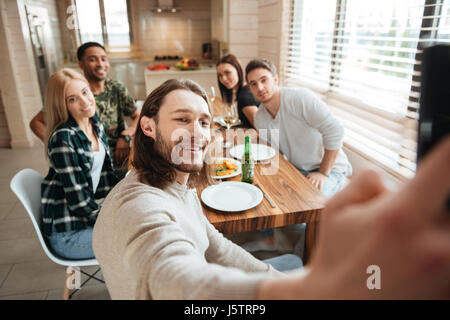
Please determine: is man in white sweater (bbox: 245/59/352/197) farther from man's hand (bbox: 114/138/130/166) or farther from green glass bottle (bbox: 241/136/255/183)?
man's hand (bbox: 114/138/130/166)

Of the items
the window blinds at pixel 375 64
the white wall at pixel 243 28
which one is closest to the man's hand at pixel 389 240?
the window blinds at pixel 375 64

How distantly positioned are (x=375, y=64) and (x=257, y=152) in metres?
1.10

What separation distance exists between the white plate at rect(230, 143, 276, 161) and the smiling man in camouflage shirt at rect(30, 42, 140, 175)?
38.3 inches

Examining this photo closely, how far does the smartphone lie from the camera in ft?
0.73

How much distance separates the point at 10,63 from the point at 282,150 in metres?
3.89

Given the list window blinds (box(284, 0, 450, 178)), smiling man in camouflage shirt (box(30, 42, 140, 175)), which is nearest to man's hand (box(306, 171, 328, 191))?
window blinds (box(284, 0, 450, 178))

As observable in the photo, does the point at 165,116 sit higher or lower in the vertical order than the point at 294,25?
lower

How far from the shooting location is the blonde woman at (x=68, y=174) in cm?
140

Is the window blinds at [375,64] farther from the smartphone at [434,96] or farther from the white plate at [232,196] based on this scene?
the smartphone at [434,96]

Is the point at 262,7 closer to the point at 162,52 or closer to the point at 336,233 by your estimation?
the point at 162,52

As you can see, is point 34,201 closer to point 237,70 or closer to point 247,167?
point 247,167

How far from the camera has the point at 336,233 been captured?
0.25m

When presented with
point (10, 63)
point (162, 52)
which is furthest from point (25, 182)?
point (162, 52)

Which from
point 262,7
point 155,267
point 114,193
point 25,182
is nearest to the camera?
point 155,267
